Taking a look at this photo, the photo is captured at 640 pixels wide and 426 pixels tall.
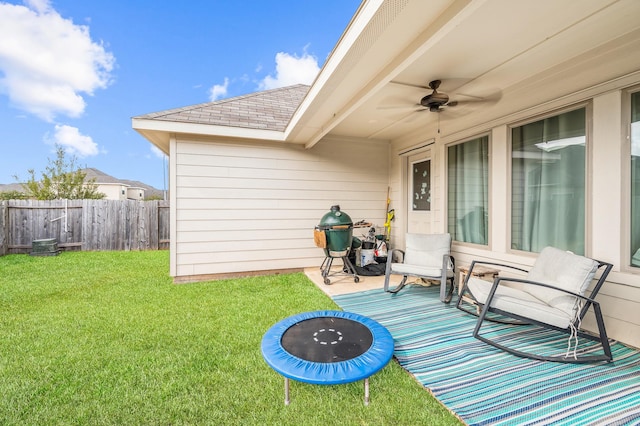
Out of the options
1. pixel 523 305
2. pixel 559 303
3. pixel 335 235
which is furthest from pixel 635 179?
pixel 335 235

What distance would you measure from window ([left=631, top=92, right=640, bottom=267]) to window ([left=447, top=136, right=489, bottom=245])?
4.67 feet

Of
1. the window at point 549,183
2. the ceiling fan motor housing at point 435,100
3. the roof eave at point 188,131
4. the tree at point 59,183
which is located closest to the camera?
the window at point 549,183

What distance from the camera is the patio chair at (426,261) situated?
3.50 m

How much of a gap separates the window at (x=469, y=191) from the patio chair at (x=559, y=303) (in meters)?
1.22

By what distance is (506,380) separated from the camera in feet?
6.30

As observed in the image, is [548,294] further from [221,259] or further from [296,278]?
[221,259]

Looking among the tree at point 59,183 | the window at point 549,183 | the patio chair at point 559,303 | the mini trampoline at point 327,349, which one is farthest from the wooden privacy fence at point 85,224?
the window at point 549,183

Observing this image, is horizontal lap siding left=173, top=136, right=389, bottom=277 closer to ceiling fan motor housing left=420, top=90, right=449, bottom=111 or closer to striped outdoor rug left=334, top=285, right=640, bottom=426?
ceiling fan motor housing left=420, top=90, right=449, bottom=111

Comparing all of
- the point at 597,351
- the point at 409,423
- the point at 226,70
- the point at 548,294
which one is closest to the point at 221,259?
the point at 409,423

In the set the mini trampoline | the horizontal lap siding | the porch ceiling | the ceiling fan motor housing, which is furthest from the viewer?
the horizontal lap siding

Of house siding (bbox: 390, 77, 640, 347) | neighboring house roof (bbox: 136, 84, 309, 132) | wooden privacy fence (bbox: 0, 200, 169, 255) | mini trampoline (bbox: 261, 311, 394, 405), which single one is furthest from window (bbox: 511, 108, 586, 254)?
wooden privacy fence (bbox: 0, 200, 169, 255)

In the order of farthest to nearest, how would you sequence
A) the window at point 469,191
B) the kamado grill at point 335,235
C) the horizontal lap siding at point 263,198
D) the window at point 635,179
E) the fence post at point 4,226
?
the fence post at point 4,226 → the horizontal lap siding at point 263,198 → the kamado grill at point 335,235 → the window at point 469,191 → the window at point 635,179

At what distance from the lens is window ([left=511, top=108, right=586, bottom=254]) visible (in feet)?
9.06

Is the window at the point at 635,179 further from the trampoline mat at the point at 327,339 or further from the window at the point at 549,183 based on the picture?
the trampoline mat at the point at 327,339
